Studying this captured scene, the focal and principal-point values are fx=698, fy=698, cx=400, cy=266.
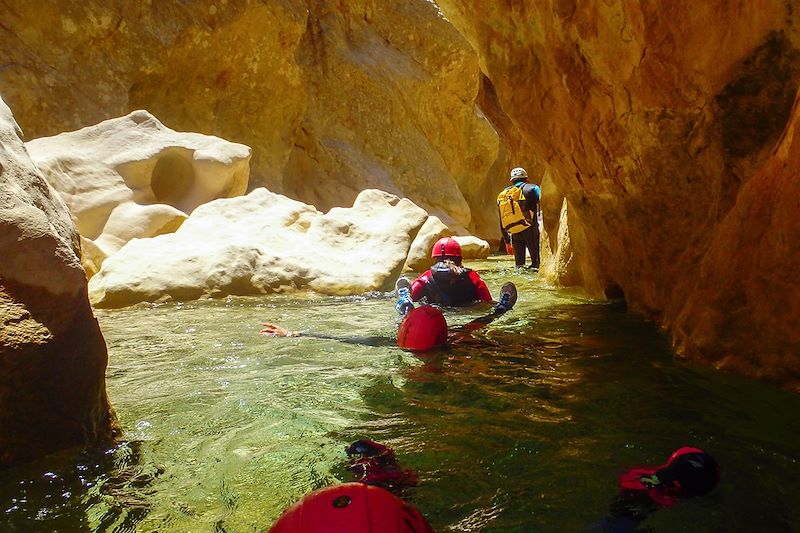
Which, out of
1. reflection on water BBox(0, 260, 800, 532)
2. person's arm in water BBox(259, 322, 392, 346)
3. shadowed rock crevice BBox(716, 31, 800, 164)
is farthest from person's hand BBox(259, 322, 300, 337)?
shadowed rock crevice BBox(716, 31, 800, 164)

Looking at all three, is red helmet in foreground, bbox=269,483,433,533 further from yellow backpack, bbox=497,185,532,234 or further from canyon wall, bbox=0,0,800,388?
yellow backpack, bbox=497,185,532,234

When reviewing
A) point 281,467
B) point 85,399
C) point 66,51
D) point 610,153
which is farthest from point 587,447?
point 66,51

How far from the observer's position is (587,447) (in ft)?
10.7

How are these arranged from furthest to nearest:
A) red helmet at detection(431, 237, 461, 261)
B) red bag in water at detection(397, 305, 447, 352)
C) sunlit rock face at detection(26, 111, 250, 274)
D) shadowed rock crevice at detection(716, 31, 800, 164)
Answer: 1. sunlit rock face at detection(26, 111, 250, 274)
2. red helmet at detection(431, 237, 461, 261)
3. red bag in water at detection(397, 305, 447, 352)
4. shadowed rock crevice at detection(716, 31, 800, 164)

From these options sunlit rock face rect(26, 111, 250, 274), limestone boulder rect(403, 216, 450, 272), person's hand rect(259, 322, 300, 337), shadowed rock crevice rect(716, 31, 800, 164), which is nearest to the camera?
shadowed rock crevice rect(716, 31, 800, 164)

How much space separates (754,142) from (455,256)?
301 centimetres

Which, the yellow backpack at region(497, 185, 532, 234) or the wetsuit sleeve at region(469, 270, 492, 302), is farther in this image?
the yellow backpack at region(497, 185, 532, 234)

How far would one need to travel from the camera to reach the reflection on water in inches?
102

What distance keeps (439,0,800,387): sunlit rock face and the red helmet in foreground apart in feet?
9.87

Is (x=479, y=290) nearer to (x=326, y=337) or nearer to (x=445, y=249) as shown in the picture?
(x=445, y=249)

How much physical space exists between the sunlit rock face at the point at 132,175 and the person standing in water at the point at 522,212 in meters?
4.99

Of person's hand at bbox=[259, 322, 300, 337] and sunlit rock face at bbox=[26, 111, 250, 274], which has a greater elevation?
sunlit rock face at bbox=[26, 111, 250, 274]

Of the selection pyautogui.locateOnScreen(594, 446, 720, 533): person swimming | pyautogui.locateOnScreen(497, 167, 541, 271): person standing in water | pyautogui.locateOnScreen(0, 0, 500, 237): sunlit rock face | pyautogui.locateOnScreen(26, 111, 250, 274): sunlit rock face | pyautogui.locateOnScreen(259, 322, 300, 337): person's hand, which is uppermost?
pyautogui.locateOnScreen(0, 0, 500, 237): sunlit rock face

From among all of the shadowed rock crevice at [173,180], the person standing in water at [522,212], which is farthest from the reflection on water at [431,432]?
the shadowed rock crevice at [173,180]
